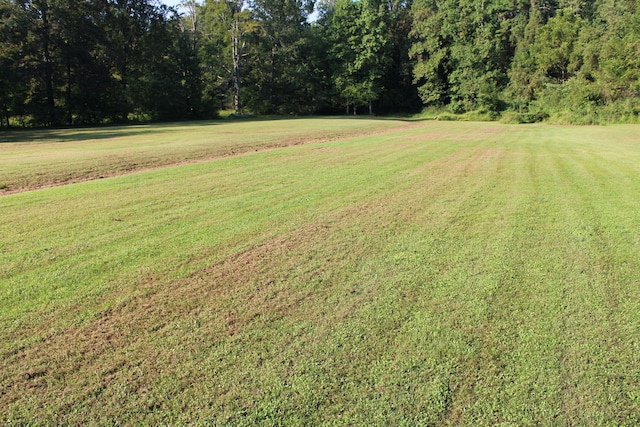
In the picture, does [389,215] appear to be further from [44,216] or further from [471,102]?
A: [471,102]

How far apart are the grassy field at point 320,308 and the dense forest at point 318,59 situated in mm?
32087

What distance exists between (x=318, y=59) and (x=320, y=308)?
52.1m

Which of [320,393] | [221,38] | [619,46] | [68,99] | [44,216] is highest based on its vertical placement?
[221,38]

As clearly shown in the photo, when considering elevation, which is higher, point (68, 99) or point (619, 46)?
point (619, 46)

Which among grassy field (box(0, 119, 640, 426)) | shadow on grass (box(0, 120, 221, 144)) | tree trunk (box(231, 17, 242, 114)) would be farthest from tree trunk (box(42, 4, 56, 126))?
grassy field (box(0, 119, 640, 426))

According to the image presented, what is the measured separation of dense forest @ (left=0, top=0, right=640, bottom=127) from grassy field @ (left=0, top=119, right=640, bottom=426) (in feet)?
105

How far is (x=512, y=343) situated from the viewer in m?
3.08

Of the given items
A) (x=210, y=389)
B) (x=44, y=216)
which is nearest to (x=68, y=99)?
(x=44, y=216)

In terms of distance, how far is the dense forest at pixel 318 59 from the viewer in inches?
1302

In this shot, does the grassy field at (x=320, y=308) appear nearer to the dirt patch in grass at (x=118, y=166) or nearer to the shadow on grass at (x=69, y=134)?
the dirt patch in grass at (x=118, y=166)

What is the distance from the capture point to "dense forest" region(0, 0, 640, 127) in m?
33.1

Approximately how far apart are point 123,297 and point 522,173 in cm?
922

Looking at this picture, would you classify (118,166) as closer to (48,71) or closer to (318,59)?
(48,71)

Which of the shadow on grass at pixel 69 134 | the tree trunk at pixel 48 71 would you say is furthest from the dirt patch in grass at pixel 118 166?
the tree trunk at pixel 48 71
